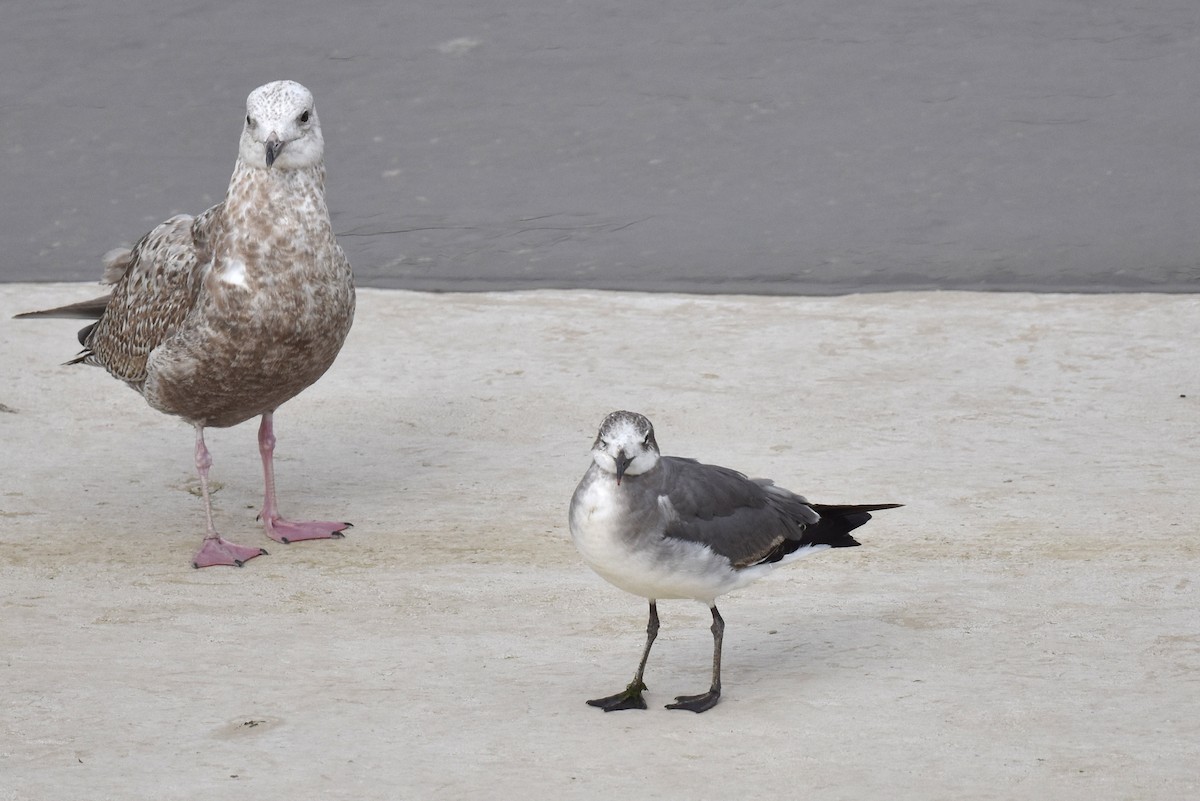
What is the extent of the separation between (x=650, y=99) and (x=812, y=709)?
943 centimetres

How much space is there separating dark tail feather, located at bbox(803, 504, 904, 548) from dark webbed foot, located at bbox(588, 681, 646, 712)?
76cm

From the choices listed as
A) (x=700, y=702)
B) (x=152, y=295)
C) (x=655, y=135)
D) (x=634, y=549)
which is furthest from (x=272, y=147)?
(x=655, y=135)

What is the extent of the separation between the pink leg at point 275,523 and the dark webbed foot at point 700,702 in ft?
7.99

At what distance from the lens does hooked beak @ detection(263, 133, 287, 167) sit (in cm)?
654

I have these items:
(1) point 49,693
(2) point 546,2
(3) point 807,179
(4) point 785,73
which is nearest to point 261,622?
(1) point 49,693

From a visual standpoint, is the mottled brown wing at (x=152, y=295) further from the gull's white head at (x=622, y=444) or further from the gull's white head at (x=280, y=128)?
the gull's white head at (x=622, y=444)

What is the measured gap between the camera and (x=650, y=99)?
13.9 m

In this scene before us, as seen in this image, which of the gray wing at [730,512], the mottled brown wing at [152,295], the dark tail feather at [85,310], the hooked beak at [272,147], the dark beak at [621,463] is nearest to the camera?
the dark beak at [621,463]

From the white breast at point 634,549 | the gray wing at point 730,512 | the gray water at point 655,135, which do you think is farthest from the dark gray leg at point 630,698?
the gray water at point 655,135

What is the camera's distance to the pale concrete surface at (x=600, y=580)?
15.7 feet

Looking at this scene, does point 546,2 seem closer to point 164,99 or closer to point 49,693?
point 164,99

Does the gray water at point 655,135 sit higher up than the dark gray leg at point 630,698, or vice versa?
the gray water at point 655,135

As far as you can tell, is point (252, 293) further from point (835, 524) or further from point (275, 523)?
point (835, 524)

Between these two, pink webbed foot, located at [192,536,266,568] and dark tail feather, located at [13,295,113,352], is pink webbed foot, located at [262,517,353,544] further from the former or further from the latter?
dark tail feather, located at [13,295,113,352]
